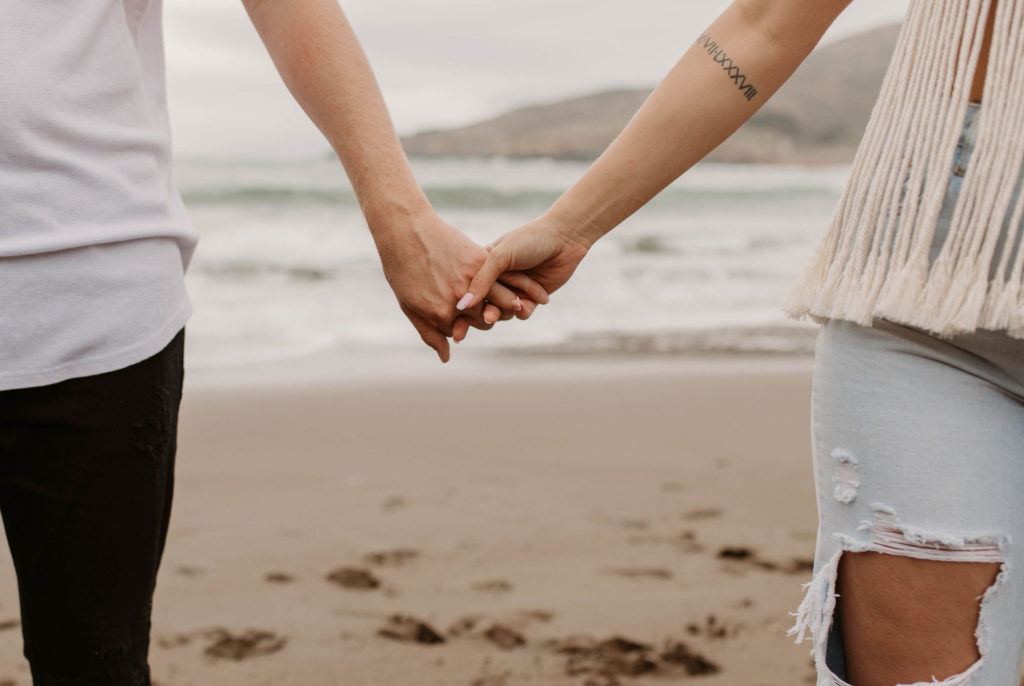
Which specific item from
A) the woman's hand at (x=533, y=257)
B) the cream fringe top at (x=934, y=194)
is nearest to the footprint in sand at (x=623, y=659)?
the woman's hand at (x=533, y=257)

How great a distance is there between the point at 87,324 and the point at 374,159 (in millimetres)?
776

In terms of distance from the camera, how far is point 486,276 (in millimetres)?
2045

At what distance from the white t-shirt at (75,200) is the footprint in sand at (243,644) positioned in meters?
1.80

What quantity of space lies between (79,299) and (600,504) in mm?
3066

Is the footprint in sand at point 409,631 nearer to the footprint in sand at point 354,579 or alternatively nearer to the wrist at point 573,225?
the footprint in sand at point 354,579

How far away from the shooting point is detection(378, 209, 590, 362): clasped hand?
199 centimetres

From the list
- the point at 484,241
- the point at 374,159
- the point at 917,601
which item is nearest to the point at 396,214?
the point at 374,159

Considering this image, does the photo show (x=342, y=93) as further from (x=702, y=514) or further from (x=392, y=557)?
(x=702, y=514)

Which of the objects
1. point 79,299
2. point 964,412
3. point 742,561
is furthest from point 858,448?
point 742,561

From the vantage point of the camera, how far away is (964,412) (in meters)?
1.17

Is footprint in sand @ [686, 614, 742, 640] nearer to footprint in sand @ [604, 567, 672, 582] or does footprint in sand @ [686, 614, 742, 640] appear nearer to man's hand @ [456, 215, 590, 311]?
footprint in sand @ [604, 567, 672, 582]

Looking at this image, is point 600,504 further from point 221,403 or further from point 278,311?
point 278,311

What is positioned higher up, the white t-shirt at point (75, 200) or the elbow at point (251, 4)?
the elbow at point (251, 4)

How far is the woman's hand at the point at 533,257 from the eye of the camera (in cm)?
196
